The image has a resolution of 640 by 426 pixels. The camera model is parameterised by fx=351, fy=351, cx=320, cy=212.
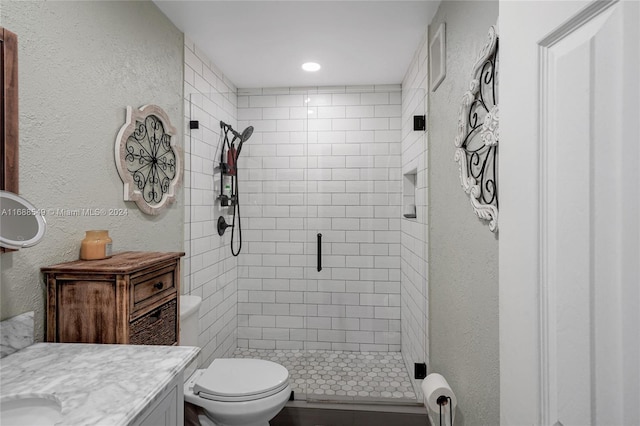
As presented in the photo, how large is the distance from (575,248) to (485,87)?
983 millimetres

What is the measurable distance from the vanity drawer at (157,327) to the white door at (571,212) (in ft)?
4.05

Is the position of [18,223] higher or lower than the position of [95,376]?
higher

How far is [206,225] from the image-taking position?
2.55 metres

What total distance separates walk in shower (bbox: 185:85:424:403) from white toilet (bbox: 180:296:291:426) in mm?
592

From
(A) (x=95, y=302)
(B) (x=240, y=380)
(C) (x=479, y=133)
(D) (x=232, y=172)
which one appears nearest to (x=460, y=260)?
(C) (x=479, y=133)

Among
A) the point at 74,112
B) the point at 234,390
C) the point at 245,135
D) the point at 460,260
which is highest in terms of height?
the point at 245,135

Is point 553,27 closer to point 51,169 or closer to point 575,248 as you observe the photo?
point 575,248

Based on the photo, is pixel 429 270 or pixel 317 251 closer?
pixel 429 270

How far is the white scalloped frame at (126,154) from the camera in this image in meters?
1.71

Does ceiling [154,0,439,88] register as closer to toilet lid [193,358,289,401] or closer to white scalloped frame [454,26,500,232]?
white scalloped frame [454,26,500,232]

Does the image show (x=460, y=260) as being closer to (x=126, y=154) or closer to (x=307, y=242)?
(x=307, y=242)

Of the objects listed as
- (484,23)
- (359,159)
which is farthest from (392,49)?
(484,23)

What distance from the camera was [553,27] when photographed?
56cm

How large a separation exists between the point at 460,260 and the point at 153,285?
4.47 ft
